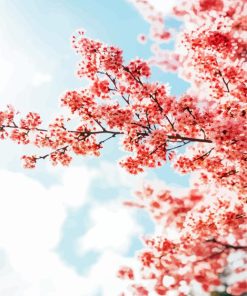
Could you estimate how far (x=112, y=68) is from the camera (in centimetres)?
1051

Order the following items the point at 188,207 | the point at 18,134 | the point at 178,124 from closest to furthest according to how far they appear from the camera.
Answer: the point at 188,207, the point at 178,124, the point at 18,134

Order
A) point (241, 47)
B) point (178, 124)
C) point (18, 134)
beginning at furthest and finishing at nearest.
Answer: point (18, 134) → point (178, 124) → point (241, 47)

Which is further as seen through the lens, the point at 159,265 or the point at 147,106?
the point at 147,106

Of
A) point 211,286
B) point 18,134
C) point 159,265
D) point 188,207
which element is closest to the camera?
point 188,207

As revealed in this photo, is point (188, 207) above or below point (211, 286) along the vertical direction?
above

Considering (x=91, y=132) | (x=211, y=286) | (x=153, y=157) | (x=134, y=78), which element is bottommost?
(x=211, y=286)

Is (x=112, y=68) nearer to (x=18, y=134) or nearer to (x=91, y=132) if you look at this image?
(x=91, y=132)

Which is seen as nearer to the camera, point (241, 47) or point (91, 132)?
point (241, 47)

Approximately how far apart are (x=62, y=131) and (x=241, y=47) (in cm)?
540

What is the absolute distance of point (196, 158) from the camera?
36.3 feet

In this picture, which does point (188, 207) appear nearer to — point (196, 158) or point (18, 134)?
point (196, 158)

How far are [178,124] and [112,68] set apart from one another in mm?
2241

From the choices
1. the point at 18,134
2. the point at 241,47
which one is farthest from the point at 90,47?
the point at 241,47

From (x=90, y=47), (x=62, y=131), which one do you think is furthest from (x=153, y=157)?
(x=90, y=47)
